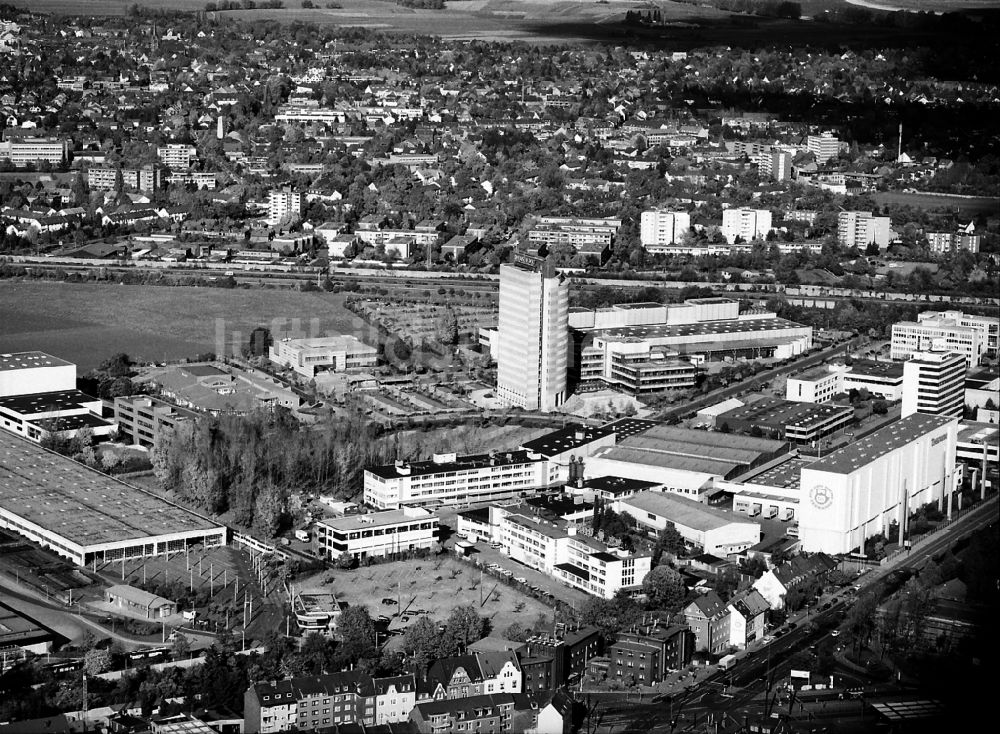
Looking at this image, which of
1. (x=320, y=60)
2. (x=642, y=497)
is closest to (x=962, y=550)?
(x=642, y=497)

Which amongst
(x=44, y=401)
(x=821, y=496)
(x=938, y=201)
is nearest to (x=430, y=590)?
(x=821, y=496)

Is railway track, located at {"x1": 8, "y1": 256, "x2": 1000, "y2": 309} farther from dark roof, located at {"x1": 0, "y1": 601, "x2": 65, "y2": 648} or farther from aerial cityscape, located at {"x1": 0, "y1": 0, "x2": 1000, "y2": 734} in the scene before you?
dark roof, located at {"x1": 0, "y1": 601, "x2": 65, "y2": 648}

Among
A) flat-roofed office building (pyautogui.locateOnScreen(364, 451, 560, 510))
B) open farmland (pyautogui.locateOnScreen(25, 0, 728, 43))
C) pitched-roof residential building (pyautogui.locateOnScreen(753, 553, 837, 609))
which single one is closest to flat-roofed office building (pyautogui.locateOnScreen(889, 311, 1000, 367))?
flat-roofed office building (pyautogui.locateOnScreen(364, 451, 560, 510))

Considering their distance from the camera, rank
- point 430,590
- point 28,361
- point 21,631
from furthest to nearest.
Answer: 1. point 28,361
2. point 430,590
3. point 21,631

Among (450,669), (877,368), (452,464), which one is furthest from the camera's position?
(877,368)

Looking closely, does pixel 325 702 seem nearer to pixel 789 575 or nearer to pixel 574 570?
pixel 574 570

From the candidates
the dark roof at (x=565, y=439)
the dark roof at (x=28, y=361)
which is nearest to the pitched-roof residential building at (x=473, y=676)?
the dark roof at (x=565, y=439)

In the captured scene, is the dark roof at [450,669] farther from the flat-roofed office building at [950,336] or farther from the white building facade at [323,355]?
the flat-roofed office building at [950,336]
